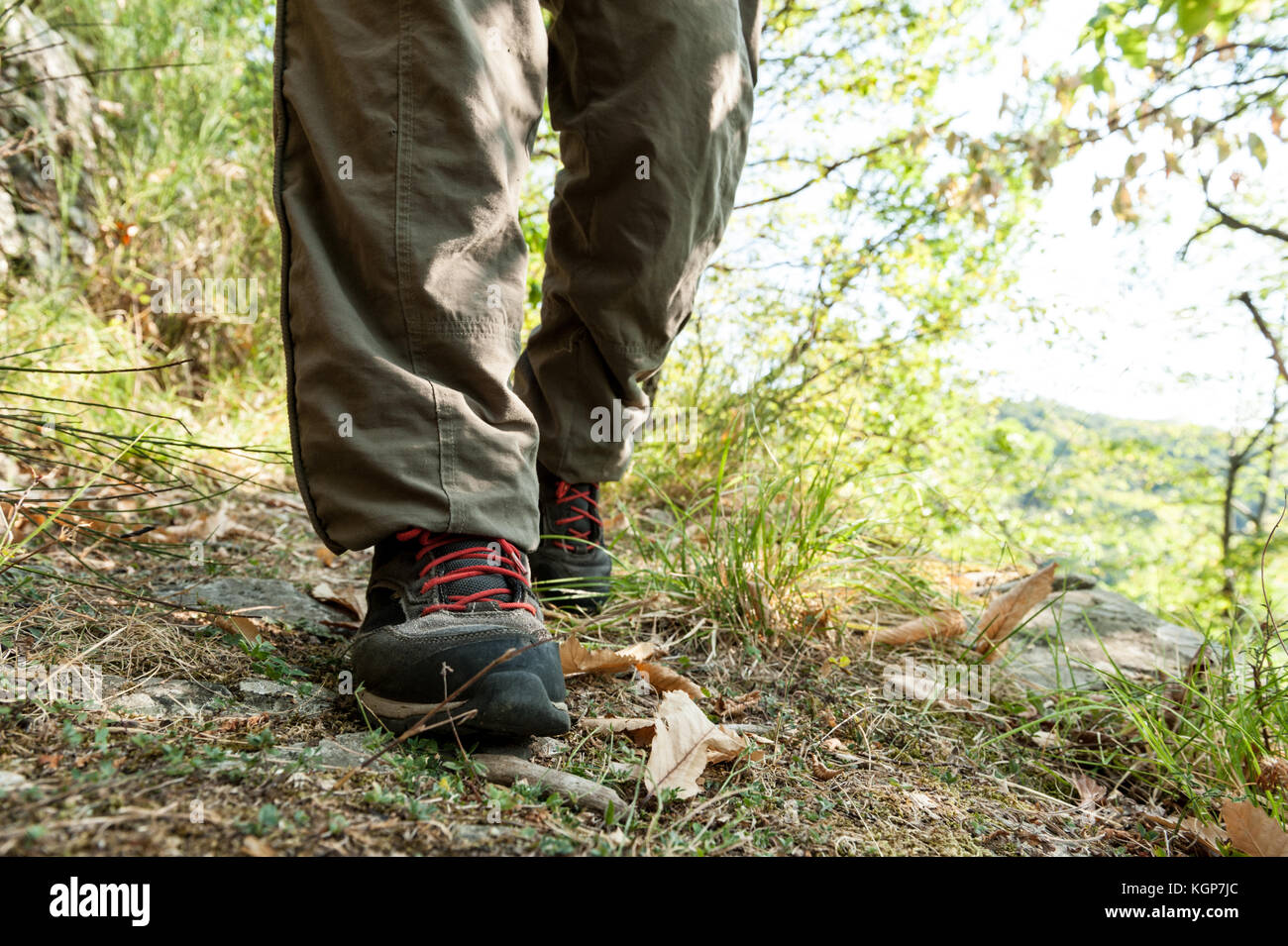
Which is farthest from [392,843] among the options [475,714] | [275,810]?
[475,714]

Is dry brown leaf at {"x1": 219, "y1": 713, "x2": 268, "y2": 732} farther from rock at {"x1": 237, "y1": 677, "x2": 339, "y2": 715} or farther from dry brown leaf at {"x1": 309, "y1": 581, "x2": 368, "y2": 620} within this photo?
dry brown leaf at {"x1": 309, "y1": 581, "x2": 368, "y2": 620}

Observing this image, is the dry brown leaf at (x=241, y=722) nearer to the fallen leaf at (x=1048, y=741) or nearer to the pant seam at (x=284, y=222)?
the pant seam at (x=284, y=222)

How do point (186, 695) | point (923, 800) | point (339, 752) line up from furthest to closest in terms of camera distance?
point (923, 800) < point (186, 695) < point (339, 752)

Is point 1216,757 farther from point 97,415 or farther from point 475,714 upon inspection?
point 97,415

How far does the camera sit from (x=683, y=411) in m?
2.98

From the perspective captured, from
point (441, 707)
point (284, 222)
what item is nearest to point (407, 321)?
point (284, 222)

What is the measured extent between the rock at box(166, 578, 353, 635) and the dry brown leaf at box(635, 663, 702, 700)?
552 mm

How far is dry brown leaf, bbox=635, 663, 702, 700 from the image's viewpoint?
1.34 meters

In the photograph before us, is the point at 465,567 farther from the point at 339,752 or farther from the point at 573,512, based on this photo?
the point at 573,512

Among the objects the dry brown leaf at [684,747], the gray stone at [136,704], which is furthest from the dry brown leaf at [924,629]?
the gray stone at [136,704]

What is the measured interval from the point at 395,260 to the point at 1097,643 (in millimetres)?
1806

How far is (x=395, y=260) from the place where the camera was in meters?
1.01

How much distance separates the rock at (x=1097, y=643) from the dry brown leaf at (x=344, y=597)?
1.30 m

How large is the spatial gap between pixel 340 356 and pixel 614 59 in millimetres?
767
